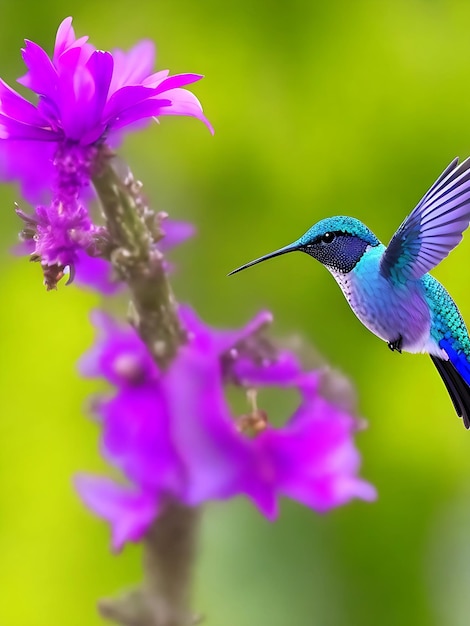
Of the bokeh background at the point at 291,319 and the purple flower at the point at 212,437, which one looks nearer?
the purple flower at the point at 212,437

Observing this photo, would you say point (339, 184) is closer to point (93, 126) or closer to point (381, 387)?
point (381, 387)

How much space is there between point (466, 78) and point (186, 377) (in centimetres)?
51

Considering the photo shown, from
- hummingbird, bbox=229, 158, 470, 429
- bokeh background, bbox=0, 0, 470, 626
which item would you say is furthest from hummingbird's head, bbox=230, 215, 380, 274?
bokeh background, bbox=0, 0, 470, 626

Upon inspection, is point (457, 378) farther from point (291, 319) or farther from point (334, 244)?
point (291, 319)

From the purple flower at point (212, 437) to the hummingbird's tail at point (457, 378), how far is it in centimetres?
4

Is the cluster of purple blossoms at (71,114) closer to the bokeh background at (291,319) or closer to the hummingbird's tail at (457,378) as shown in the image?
the hummingbird's tail at (457,378)

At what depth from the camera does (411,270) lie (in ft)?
0.76

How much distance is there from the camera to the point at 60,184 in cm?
23

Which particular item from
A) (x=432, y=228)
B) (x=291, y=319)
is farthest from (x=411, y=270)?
(x=291, y=319)

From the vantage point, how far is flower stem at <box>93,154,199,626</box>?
0.22m

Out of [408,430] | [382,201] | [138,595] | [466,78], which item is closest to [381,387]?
[408,430]

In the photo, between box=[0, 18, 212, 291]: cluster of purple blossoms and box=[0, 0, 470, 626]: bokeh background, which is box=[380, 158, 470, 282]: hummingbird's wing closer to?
box=[0, 18, 212, 291]: cluster of purple blossoms

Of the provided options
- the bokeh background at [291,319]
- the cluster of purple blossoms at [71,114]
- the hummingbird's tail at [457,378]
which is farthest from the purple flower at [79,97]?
the bokeh background at [291,319]

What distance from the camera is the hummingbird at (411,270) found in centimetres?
22
